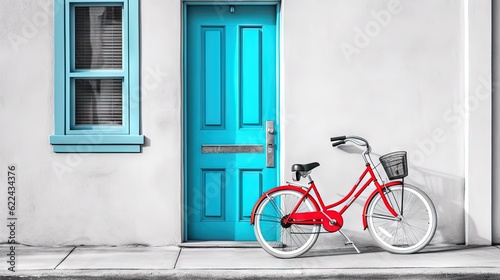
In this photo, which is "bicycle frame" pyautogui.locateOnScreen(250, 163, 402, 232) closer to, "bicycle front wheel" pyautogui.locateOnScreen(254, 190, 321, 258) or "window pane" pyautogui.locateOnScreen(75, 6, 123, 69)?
"bicycle front wheel" pyautogui.locateOnScreen(254, 190, 321, 258)

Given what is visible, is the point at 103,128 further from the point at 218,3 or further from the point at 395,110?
the point at 395,110

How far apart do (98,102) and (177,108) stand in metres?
0.89

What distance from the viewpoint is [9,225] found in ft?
24.9

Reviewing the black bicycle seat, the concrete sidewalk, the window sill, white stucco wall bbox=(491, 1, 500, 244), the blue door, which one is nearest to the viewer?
the concrete sidewalk

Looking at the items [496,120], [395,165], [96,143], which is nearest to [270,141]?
[395,165]

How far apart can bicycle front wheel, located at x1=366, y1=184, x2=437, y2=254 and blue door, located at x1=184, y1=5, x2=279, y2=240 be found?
48.2 inches

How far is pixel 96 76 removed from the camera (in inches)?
299

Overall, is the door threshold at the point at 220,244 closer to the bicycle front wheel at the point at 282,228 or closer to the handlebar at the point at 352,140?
the bicycle front wheel at the point at 282,228

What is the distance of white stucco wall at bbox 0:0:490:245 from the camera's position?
7527 mm

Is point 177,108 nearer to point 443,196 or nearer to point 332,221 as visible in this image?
point 332,221

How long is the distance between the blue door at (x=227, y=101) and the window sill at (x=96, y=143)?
2.00 ft

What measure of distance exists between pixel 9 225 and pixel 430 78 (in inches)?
188

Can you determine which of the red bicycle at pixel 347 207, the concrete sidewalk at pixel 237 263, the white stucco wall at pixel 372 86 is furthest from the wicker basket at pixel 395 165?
the concrete sidewalk at pixel 237 263

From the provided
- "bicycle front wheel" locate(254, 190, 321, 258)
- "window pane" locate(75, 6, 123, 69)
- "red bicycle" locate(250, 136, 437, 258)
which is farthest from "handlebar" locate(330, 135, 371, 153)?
"window pane" locate(75, 6, 123, 69)
